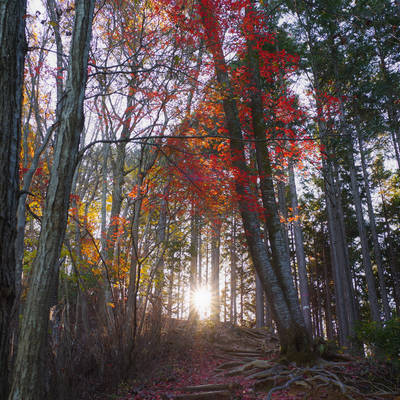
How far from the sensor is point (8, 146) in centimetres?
169

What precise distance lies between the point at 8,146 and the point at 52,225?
910 millimetres

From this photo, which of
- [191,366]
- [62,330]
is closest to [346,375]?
[191,366]

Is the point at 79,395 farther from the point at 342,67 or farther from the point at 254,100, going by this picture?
the point at 342,67

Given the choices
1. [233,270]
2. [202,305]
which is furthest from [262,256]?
[233,270]

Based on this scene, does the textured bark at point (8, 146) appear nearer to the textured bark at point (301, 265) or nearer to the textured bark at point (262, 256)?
the textured bark at point (262, 256)

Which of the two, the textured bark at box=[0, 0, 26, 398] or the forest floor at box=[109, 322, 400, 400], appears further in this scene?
the forest floor at box=[109, 322, 400, 400]

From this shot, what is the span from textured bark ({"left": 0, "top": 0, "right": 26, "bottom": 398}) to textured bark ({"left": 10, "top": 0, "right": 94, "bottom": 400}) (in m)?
0.57

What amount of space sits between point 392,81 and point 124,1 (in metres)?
11.4

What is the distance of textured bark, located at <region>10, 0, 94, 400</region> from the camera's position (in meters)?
2.16

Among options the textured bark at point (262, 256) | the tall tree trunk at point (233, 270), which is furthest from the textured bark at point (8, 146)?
the tall tree trunk at point (233, 270)

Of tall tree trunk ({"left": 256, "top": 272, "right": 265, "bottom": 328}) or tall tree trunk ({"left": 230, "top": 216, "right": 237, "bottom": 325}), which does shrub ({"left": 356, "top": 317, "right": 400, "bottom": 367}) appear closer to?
tall tree trunk ({"left": 256, "top": 272, "right": 265, "bottom": 328})

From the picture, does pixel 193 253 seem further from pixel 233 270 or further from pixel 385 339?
pixel 233 270

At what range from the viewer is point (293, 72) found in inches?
492

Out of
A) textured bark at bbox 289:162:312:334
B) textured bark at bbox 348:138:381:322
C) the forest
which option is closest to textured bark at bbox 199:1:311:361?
the forest
